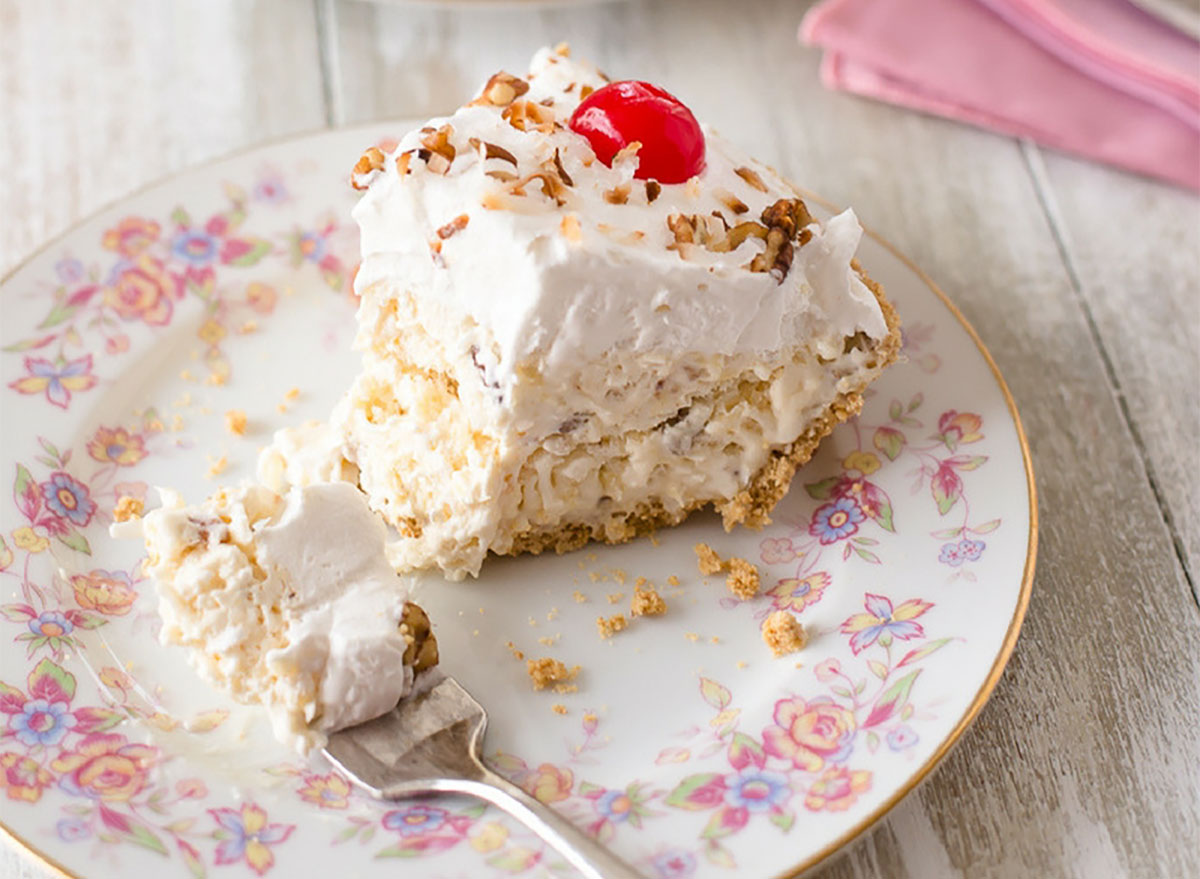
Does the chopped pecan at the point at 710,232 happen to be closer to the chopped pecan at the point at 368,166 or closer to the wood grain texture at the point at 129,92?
the chopped pecan at the point at 368,166

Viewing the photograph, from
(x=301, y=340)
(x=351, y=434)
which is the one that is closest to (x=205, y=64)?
(x=301, y=340)

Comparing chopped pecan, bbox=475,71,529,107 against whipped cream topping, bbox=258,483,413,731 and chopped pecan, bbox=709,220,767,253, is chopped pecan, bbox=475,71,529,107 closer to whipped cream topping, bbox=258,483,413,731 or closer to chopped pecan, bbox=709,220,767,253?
chopped pecan, bbox=709,220,767,253

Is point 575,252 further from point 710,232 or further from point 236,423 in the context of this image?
point 236,423

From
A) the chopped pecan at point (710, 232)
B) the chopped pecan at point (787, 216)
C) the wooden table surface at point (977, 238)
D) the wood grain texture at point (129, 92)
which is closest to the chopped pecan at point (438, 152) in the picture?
the chopped pecan at point (710, 232)

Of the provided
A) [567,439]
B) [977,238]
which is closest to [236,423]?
[567,439]

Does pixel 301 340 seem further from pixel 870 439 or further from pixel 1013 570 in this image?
pixel 1013 570

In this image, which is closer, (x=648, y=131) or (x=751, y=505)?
(x=648, y=131)
